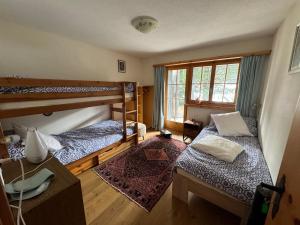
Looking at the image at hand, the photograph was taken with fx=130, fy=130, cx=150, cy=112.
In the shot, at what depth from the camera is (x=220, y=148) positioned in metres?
1.64

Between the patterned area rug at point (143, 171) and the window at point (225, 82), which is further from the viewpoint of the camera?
the window at point (225, 82)

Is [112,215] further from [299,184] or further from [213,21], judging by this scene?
[213,21]

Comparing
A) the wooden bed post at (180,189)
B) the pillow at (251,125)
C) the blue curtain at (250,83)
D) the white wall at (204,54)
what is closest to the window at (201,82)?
the white wall at (204,54)

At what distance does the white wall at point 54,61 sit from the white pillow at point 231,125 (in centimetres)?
272

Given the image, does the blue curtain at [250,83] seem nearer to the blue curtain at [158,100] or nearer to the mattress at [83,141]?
the blue curtain at [158,100]

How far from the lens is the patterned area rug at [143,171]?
172cm

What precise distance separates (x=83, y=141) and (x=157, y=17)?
2.20 metres

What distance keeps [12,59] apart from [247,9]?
3.23 meters

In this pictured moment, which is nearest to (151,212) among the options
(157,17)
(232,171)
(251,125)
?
(232,171)

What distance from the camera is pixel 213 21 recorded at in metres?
1.79

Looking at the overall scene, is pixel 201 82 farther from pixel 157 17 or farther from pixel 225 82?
pixel 157 17

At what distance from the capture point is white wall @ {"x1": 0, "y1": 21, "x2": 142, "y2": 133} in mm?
1910

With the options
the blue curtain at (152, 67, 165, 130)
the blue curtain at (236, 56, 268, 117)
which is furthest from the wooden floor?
the blue curtain at (152, 67, 165, 130)

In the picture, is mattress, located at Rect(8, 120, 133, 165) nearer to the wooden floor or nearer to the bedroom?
the bedroom
